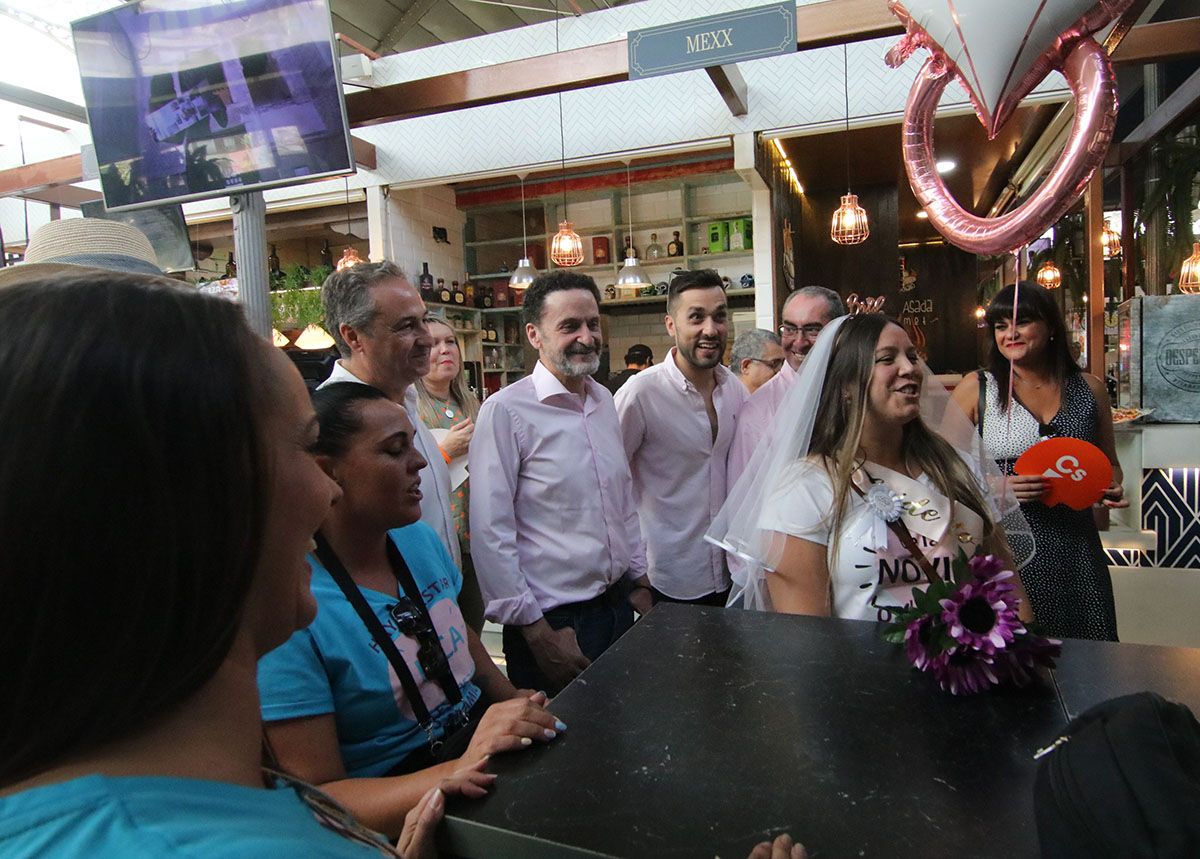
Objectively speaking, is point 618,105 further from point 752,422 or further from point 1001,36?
point 1001,36

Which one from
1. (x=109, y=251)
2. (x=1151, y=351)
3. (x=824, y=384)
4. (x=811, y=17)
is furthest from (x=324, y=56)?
(x=1151, y=351)

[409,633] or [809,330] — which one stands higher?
[809,330]

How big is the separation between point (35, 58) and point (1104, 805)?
673cm

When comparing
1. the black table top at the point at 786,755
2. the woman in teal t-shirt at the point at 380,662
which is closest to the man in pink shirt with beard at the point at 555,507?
the woman in teal t-shirt at the point at 380,662

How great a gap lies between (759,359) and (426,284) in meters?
5.18

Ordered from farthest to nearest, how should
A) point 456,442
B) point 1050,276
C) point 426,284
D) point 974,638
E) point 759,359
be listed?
point 1050,276, point 426,284, point 759,359, point 456,442, point 974,638

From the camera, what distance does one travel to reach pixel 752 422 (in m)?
2.90

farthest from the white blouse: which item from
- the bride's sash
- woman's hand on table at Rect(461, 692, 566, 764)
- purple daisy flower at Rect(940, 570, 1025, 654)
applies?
Result: woman's hand on table at Rect(461, 692, 566, 764)

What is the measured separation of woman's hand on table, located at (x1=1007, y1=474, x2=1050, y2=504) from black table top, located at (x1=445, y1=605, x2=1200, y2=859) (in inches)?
36.6

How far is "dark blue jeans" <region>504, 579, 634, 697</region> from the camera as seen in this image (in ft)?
7.53

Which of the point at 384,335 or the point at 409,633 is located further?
the point at 384,335

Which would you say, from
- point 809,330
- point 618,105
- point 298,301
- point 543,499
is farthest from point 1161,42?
point 298,301

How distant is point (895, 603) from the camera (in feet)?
5.88

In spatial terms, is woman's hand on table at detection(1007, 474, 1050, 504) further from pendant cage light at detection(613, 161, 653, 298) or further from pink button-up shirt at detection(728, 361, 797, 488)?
pendant cage light at detection(613, 161, 653, 298)
